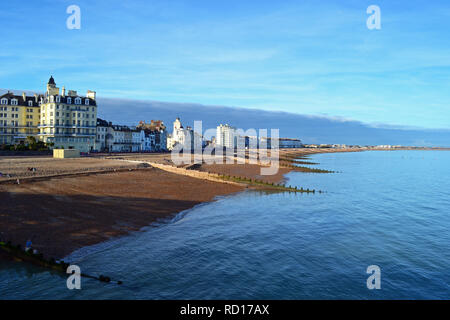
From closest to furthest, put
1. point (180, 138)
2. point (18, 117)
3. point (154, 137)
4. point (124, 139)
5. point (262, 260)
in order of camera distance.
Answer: point (262, 260), point (18, 117), point (124, 139), point (154, 137), point (180, 138)

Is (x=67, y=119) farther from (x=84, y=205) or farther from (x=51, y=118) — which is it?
(x=84, y=205)

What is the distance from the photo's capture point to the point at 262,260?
16438 millimetres

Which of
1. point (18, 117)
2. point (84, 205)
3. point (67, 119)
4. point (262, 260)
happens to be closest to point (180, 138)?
point (67, 119)

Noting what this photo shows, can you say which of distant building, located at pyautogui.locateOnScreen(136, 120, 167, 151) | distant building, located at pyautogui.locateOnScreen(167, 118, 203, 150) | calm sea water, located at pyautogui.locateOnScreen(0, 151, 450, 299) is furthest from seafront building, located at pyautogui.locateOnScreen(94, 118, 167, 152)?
calm sea water, located at pyautogui.locateOnScreen(0, 151, 450, 299)

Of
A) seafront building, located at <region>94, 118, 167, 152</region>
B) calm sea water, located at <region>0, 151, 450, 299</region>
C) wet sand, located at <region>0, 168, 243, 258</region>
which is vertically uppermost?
seafront building, located at <region>94, 118, 167, 152</region>

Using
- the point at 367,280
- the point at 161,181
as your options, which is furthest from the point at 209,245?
the point at 161,181

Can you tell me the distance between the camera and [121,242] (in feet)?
57.9

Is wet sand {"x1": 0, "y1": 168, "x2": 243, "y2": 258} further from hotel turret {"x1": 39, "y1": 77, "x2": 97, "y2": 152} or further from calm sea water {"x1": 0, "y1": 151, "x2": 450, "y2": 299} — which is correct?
hotel turret {"x1": 39, "y1": 77, "x2": 97, "y2": 152}

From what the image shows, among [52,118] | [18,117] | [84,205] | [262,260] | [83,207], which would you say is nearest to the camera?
[262,260]

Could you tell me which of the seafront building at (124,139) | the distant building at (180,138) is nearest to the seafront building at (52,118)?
the seafront building at (124,139)

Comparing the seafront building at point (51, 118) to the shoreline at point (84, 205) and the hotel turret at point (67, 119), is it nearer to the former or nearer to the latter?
the hotel turret at point (67, 119)

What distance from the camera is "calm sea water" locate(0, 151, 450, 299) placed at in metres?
12.7

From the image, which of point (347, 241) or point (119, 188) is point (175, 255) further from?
point (119, 188)
